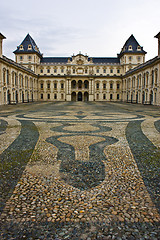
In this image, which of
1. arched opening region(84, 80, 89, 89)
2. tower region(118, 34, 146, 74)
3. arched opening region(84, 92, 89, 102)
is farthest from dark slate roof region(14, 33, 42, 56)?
tower region(118, 34, 146, 74)

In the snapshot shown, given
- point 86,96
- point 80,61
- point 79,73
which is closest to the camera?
point 80,61

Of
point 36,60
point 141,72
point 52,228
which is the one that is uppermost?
point 36,60

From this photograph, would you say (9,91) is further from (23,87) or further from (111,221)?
(111,221)

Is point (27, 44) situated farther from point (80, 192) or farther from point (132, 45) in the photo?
point (80, 192)

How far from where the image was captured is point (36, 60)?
195 feet

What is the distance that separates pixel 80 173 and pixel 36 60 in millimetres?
61126

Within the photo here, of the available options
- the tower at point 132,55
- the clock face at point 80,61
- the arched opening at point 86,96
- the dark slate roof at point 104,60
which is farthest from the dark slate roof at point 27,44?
the tower at point 132,55

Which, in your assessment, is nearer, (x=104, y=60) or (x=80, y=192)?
(x=80, y=192)

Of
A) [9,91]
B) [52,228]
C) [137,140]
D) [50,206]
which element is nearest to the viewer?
[52,228]

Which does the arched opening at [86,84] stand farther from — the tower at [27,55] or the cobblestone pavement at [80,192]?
the cobblestone pavement at [80,192]

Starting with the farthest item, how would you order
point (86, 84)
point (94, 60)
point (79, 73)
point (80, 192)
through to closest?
point (86, 84) → point (94, 60) → point (79, 73) → point (80, 192)

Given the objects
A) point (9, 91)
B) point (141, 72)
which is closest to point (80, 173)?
point (9, 91)

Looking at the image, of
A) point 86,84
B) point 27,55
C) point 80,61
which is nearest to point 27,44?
point 27,55

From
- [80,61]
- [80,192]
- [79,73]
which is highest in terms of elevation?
[80,61]
